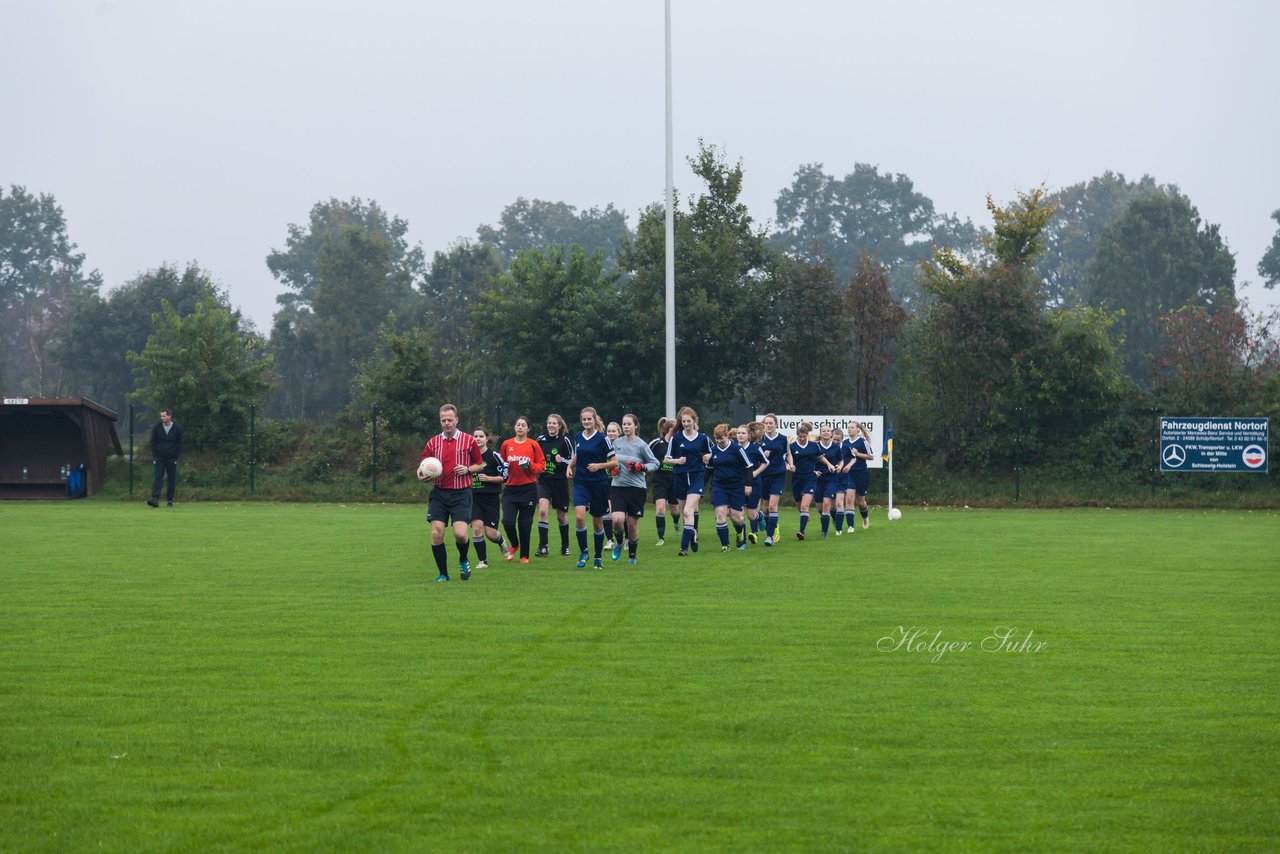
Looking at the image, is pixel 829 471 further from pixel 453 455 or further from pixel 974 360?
pixel 974 360

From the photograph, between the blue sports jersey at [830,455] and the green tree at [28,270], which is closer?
the blue sports jersey at [830,455]

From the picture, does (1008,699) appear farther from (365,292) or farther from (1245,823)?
(365,292)

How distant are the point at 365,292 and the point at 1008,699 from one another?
65493 millimetres

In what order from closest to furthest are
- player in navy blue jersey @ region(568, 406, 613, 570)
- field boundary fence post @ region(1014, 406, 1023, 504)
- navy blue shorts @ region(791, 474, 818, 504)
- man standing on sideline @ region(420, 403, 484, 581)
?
1. man standing on sideline @ region(420, 403, 484, 581)
2. player in navy blue jersey @ region(568, 406, 613, 570)
3. navy blue shorts @ region(791, 474, 818, 504)
4. field boundary fence post @ region(1014, 406, 1023, 504)

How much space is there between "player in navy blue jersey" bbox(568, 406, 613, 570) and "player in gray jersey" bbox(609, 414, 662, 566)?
0.55 feet

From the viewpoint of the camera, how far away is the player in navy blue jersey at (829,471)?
71.9ft

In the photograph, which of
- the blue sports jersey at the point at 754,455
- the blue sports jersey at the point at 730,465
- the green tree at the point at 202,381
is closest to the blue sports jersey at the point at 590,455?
the blue sports jersey at the point at 730,465

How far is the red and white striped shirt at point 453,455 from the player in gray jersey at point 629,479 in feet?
8.02

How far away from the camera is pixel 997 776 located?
641 centimetres

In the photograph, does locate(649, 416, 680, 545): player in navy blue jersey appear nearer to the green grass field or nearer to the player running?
the player running

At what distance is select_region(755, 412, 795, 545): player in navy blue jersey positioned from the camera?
2073cm

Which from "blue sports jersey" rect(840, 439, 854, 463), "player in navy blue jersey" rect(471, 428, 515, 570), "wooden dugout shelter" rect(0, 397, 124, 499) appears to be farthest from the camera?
"wooden dugout shelter" rect(0, 397, 124, 499)

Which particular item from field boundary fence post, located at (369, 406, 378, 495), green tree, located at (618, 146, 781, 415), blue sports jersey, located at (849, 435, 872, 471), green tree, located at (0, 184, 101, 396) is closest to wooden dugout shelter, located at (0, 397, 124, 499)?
field boundary fence post, located at (369, 406, 378, 495)

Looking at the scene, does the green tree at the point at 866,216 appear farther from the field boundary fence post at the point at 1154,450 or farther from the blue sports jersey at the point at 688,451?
the blue sports jersey at the point at 688,451
